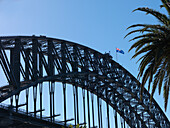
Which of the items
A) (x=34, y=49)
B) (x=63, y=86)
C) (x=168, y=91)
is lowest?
(x=168, y=91)

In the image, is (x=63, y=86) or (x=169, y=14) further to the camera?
(x=63, y=86)

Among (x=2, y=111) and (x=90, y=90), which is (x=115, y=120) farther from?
(x=2, y=111)

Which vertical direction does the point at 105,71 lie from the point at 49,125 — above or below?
above

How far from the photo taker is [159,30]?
105 feet

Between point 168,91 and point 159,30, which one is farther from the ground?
point 159,30

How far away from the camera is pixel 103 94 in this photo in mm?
89125

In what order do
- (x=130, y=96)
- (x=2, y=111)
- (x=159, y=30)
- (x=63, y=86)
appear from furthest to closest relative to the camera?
(x=130, y=96)
(x=63, y=86)
(x=2, y=111)
(x=159, y=30)

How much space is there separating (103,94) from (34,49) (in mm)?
33158

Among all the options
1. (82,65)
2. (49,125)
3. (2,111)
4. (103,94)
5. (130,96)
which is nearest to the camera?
(2,111)

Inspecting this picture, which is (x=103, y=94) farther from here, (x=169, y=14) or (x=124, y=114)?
(x=169, y=14)

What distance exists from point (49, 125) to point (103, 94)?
32116 mm

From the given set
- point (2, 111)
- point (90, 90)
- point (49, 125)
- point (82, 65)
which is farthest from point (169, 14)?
point (90, 90)

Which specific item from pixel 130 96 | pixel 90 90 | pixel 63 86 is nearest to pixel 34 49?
pixel 63 86

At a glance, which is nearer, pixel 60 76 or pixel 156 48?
pixel 156 48
